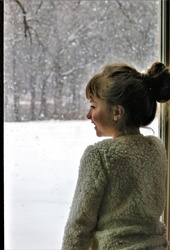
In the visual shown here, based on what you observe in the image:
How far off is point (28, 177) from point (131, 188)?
447 millimetres

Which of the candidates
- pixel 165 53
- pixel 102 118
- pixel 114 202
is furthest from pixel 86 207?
pixel 165 53

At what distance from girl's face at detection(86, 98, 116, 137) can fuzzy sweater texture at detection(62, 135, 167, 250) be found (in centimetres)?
7

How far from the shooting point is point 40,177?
1720 millimetres

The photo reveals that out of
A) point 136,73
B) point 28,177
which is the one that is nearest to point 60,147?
point 28,177

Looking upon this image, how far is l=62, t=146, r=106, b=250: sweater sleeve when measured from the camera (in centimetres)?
139

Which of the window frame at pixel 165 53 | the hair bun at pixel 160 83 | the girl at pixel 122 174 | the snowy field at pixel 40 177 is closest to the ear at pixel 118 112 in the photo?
the girl at pixel 122 174

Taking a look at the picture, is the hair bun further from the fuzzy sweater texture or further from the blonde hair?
the fuzzy sweater texture

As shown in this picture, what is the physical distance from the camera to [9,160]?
1657 millimetres

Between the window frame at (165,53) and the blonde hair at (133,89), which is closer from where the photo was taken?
the blonde hair at (133,89)

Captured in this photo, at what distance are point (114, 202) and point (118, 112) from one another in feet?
0.89

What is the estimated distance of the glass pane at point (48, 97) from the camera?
1664mm

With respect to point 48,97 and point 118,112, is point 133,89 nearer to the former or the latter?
point 118,112

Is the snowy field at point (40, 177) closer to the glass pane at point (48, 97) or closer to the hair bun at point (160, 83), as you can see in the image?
the glass pane at point (48, 97)

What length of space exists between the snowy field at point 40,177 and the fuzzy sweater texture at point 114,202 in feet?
1.06
